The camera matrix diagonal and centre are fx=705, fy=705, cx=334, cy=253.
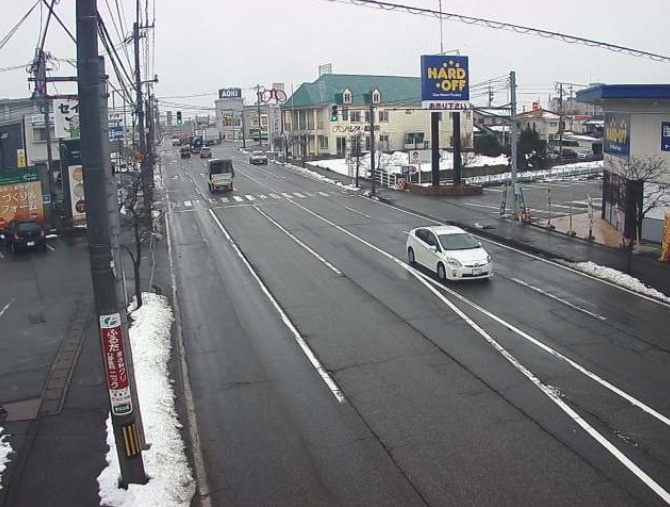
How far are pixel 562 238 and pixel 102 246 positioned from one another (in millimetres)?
23658

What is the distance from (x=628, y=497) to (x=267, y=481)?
4.45m

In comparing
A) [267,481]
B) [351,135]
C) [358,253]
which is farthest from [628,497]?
[351,135]

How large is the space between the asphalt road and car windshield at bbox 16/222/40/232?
1081cm

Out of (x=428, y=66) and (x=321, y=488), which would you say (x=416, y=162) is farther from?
(x=321, y=488)

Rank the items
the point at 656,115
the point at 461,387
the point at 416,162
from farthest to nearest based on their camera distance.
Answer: the point at 416,162 → the point at 656,115 → the point at 461,387

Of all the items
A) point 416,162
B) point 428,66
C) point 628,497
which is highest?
point 428,66

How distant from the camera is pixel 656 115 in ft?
85.1

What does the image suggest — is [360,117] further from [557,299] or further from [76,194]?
[557,299]

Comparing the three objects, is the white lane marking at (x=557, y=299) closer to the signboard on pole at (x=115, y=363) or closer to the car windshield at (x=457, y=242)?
the car windshield at (x=457, y=242)

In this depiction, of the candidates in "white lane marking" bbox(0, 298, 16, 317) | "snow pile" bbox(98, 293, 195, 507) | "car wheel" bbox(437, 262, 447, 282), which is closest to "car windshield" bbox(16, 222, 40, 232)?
"white lane marking" bbox(0, 298, 16, 317)

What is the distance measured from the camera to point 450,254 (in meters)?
21.5

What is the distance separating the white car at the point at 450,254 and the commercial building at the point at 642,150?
6147 millimetres

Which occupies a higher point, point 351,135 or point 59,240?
point 351,135

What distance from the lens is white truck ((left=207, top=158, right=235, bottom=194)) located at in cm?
5334
